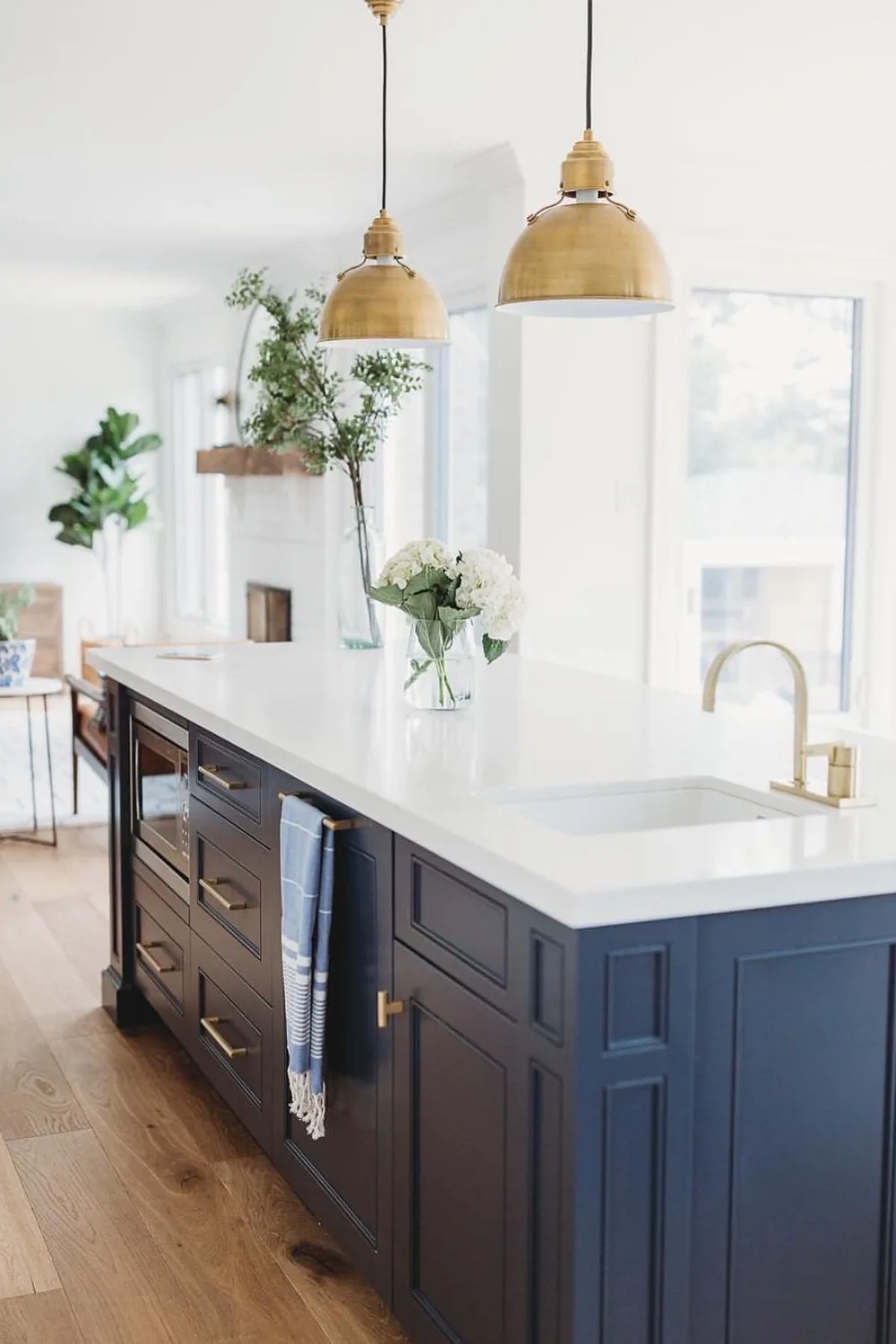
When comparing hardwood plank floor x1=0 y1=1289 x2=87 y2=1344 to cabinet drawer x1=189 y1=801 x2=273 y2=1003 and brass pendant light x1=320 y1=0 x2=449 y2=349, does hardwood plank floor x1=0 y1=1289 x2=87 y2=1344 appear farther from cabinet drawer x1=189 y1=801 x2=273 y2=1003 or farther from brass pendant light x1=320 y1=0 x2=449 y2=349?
brass pendant light x1=320 y1=0 x2=449 y2=349

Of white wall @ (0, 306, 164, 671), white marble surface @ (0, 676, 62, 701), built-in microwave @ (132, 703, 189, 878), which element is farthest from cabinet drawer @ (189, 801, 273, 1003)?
white wall @ (0, 306, 164, 671)

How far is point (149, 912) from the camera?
12.7 ft

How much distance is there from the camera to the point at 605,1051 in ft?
5.78

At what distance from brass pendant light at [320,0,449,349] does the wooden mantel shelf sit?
4027 millimetres

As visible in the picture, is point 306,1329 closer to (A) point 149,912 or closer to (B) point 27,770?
(A) point 149,912

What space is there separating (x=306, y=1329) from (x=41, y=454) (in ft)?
29.5

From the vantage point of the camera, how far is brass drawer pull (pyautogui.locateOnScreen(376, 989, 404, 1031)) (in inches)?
90.0

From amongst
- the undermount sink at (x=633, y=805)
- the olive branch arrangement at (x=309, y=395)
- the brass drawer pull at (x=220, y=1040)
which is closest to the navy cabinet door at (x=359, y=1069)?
the undermount sink at (x=633, y=805)

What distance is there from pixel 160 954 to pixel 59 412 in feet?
25.4

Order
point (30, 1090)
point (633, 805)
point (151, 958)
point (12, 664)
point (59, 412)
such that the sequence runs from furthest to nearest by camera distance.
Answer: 1. point (59, 412)
2. point (12, 664)
3. point (151, 958)
4. point (30, 1090)
5. point (633, 805)

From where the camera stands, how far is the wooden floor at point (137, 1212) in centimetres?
258

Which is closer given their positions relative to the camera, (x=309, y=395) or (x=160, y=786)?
(x=160, y=786)

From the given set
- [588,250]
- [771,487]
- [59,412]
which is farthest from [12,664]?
[59,412]

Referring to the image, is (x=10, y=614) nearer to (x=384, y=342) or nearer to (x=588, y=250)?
(x=384, y=342)
